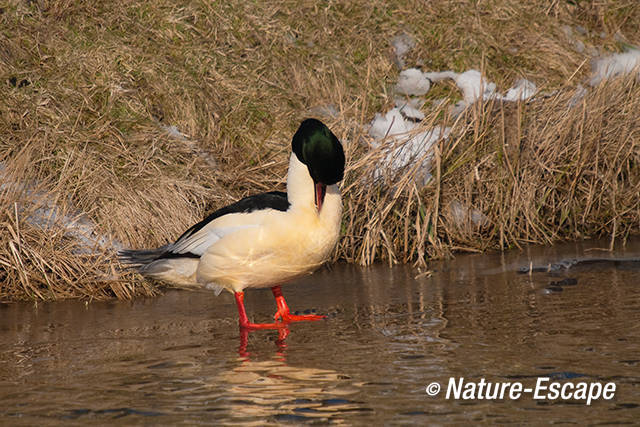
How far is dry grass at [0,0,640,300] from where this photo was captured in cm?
719

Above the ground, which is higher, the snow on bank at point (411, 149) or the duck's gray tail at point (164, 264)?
the snow on bank at point (411, 149)

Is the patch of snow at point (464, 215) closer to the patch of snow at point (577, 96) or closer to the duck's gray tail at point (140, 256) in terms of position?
the patch of snow at point (577, 96)

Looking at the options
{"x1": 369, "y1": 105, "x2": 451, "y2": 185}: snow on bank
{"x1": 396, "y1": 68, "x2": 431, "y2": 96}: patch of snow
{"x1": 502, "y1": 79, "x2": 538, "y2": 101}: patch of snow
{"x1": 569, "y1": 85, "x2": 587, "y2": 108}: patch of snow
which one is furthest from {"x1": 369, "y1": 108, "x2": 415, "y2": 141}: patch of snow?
{"x1": 569, "y1": 85, "x2": 587, "y2": 108}: patch of snow

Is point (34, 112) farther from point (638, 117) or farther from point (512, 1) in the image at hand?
point (512, 1)

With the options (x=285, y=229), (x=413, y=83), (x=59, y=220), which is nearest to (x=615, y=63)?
(x=413, y=83)

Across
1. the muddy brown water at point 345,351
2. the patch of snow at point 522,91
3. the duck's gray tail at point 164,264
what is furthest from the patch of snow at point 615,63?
the duck's gray tail at point 164,264

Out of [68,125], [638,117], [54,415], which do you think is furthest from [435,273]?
A: [54,415]

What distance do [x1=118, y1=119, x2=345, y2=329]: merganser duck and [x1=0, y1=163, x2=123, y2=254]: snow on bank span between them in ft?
4.27

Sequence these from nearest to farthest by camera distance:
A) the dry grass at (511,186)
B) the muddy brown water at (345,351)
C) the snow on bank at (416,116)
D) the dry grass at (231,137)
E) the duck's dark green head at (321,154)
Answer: the muddy brown water at (345,351)
the duck's dark green head at (321,154)
the dry grass at (231,137)
the dry grass at (511,186)
the snow on bank at (416,116)

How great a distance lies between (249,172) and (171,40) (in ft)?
7.46

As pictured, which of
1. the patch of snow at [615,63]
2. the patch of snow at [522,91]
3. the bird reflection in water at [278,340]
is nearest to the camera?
the bird reflection in water at [278,340]

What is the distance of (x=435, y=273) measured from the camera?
24.1 feet

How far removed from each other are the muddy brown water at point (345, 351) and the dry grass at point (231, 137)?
25.2 inches

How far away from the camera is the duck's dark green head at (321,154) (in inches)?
215
